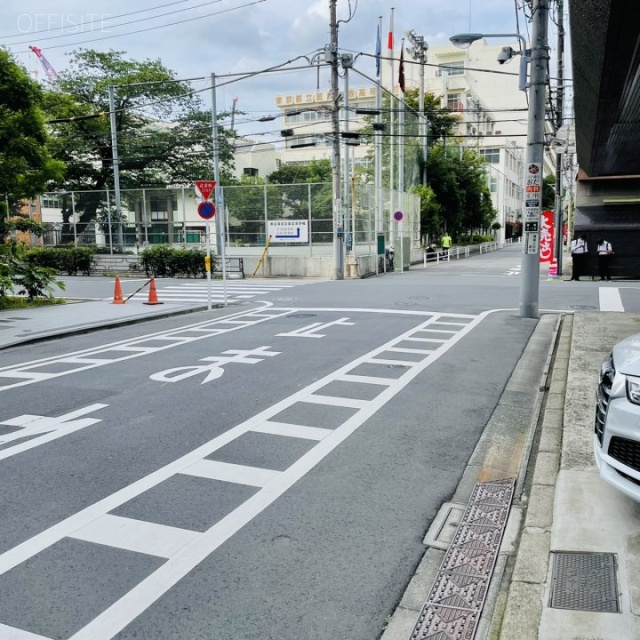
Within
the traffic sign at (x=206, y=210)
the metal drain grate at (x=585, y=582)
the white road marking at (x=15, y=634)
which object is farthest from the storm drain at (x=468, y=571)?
the traffic sign at (x=206, y=210)

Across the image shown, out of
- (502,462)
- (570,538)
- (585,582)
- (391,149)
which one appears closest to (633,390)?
(570,538)

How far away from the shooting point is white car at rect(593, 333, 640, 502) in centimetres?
373

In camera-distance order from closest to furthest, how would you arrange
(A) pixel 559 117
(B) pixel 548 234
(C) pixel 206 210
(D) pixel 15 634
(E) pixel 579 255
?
(D) pixel 15 634 → (C) pixel 206 210 → (A) pixel 559 117 → (E) pixel 579 255 → (B) pixel 548 234

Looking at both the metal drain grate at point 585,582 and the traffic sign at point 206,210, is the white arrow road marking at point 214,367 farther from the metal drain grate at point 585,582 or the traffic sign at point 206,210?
the traffic sign at point 206,210

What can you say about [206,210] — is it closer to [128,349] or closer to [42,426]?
[128,349]

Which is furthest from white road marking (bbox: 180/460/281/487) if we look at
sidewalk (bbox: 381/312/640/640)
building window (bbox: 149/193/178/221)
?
building window (bbox: 149/193/178/221)

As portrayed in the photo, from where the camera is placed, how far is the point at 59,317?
48.4 ft

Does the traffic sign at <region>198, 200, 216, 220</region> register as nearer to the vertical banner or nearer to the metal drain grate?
the metal drain grate

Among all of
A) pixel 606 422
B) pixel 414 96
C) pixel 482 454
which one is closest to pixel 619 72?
pixel 482 454

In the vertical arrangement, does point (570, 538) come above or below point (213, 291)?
below

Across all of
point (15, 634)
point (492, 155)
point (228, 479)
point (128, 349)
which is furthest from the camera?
point (492, 155)

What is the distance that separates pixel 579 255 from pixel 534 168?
12.1 meters

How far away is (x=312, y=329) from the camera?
12539 millimetres

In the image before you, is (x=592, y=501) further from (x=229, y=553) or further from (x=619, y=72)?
(x=619, y=72)
